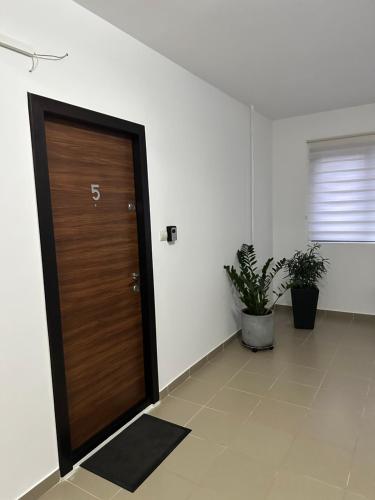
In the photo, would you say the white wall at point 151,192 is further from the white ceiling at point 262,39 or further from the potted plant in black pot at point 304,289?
the potted plant in black pot at point 304,289

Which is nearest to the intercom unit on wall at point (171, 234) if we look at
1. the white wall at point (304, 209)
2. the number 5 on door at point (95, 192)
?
the number 5 on door at point (95, 192)

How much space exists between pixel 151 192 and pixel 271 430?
6.20 ft

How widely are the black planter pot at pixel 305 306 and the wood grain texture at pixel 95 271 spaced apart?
231 centimetres

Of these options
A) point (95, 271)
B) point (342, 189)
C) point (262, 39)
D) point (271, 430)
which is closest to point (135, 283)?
point (95, 271)

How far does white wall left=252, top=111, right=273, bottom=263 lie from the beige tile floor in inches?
57.8

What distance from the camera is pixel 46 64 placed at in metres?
1.89

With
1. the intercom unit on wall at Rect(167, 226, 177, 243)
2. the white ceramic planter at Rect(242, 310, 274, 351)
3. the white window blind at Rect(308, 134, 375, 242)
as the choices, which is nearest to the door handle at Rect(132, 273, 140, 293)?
the intercom unit on wall at Rect(167, 226, 177, 243)

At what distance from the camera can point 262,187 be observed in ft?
15.5

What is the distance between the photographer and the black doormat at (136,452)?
2.06 m

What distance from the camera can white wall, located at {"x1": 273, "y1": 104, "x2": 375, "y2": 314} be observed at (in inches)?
177

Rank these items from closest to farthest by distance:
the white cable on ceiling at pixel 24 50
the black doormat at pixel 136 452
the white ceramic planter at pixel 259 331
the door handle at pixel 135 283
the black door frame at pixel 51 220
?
1. the white cable on ceiling at pixel 24 50
2. the black door frame at pixel 51 220
3. the black doormat at pixel 136 452
4. the door handle at pixel 135 283
5. the white ceramic planter at pixel 259 331

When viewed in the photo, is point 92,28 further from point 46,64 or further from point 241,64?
point 241,64

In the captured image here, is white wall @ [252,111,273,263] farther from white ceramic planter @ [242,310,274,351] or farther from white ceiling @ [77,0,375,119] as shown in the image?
white ceramic planter @ [242,310,274,351]

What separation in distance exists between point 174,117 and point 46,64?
48.6 inches
